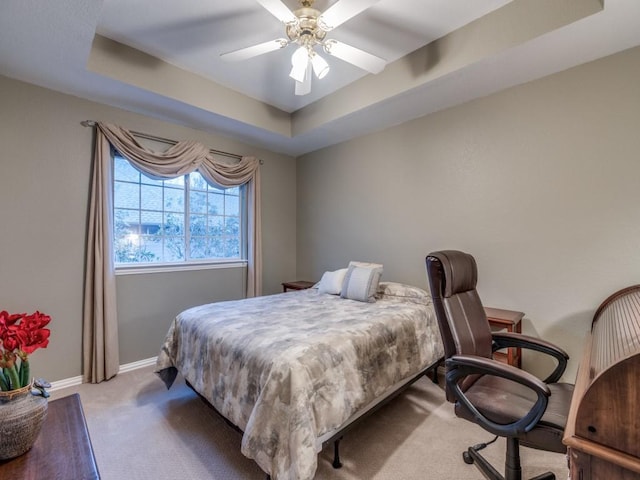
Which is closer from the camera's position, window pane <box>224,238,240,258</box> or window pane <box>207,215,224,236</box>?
window pane <box>207,215,224,236</box>

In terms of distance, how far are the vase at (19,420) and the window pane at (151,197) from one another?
95.7 inches

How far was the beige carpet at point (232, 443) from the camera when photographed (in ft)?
5.46

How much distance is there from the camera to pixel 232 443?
6.23 ft

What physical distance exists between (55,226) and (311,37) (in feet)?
8.71

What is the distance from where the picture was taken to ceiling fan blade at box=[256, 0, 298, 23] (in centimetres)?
163

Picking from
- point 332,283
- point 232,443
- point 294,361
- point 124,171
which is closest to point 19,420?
point 294,361

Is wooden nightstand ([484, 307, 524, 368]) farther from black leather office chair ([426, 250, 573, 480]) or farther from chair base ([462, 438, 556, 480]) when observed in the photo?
chair base ([462, 438, 556, 480])

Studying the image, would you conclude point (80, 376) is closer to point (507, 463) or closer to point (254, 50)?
point (254, 50)

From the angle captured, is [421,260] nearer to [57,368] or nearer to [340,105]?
[340,105]

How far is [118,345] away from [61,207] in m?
1.39

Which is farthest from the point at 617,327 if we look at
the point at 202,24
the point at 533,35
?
the point at 202,24

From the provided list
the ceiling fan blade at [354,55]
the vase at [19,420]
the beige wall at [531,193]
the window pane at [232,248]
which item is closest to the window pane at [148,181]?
the window pane at [232,248]

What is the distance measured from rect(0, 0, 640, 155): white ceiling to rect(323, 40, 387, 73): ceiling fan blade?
1.00 ft

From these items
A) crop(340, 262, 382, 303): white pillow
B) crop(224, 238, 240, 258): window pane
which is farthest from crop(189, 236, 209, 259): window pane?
crop(340, 262, 382, 303): white pillow
